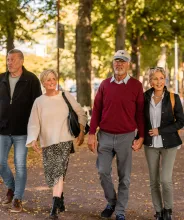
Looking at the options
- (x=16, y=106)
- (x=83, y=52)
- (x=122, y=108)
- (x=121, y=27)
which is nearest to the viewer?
(x=122, y=108)

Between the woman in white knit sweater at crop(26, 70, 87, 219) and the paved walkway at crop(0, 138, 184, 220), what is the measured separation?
436 millimetres

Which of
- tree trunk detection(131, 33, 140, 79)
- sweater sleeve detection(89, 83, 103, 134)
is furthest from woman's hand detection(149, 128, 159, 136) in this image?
tree trunk detection(131, 33, 140, 79)

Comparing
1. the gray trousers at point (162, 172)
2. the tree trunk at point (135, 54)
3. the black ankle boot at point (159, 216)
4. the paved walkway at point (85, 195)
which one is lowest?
the paved walkway at point (85, 195)

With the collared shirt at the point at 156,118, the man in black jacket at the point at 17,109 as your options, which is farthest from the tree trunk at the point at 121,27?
the collared shirt at the point at 156,118

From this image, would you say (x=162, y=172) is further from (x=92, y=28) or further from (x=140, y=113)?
(x=92, y=28)

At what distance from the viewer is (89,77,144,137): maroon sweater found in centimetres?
650

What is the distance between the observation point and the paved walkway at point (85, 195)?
697 cm

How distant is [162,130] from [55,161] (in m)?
1.40

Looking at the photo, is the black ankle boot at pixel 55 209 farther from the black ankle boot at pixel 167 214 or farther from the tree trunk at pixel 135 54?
the tree trunk at pixel 135 54

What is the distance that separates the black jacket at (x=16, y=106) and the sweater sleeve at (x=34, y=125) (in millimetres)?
411

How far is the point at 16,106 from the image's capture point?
725 cm

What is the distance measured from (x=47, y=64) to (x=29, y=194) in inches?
1951

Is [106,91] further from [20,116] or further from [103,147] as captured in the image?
[20,116]

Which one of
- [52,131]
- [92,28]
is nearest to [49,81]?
[52,131]
